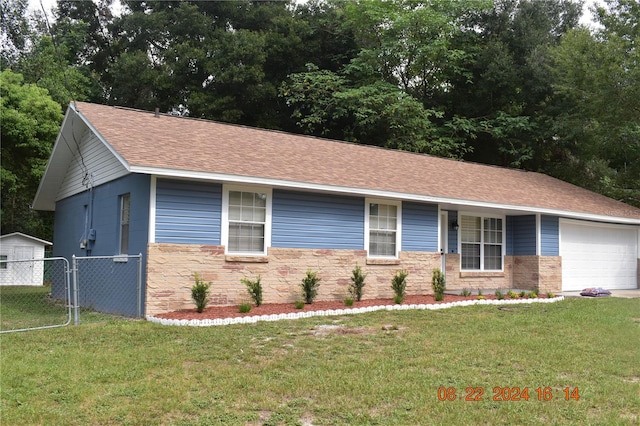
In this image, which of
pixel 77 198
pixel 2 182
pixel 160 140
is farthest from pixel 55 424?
pixel 2 182

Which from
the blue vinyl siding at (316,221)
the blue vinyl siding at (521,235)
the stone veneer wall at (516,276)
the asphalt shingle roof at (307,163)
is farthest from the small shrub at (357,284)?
the blue vinyl siding at (521,235)

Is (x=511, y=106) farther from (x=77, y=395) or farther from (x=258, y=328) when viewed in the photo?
(x=77, y=395)

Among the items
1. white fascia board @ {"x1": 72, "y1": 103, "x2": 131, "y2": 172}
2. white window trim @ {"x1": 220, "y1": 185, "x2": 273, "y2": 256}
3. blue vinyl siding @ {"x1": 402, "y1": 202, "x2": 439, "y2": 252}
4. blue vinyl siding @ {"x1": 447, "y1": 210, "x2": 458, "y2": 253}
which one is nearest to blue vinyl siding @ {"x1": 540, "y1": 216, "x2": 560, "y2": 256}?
blue vinyl siding @ {"x1": 447, "y1": 210, "x2": 458, "y2": 253}

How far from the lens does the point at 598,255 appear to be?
19.4 metres

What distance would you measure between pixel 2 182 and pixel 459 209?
18.0 metres

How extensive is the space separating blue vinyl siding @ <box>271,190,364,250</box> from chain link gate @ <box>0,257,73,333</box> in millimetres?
4439

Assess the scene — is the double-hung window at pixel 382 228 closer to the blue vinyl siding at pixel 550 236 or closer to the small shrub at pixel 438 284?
the small shrub at pixel 438 284

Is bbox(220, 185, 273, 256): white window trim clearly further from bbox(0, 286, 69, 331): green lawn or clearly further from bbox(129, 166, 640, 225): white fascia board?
bbox(0, 286, 69, 331): green lawn

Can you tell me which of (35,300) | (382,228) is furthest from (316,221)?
(35,300)

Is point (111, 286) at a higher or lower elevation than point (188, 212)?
lower

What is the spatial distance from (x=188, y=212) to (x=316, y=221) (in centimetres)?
311

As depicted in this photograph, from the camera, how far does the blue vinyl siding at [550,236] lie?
17.5 metres

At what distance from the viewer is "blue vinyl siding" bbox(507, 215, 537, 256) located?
17.6m

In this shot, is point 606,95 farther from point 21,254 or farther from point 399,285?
point 21,254
